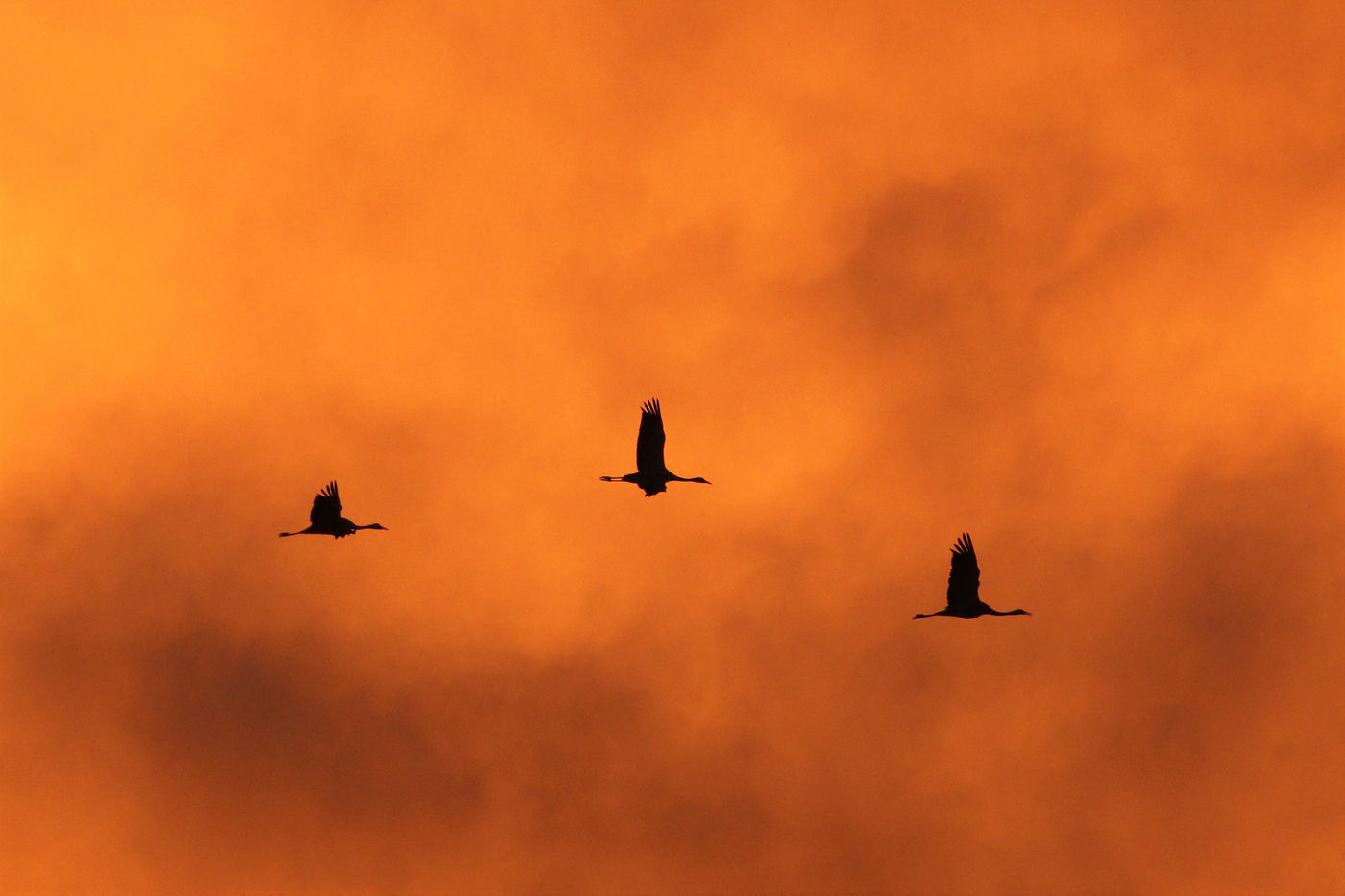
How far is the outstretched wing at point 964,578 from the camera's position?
217 ft

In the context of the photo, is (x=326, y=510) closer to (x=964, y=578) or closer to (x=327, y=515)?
(x=327, y=515)

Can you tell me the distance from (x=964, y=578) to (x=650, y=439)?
50.3 ft

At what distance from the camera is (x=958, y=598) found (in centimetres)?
6744

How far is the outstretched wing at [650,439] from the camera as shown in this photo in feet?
235

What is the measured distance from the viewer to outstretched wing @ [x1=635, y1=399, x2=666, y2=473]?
235ft

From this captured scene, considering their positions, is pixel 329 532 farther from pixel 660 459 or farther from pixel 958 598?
pixel 958 598

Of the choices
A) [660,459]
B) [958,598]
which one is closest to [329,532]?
[660,459]

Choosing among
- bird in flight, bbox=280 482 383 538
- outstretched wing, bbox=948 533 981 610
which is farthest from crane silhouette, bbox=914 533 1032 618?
bird in flight, bbox=280 482 383 538

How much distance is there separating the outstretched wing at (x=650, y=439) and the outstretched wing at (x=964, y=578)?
14134 millimetres

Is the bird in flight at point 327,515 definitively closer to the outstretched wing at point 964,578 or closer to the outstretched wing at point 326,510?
the outstretched wing at point 326,510

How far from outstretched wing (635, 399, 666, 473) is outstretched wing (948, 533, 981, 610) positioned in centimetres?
1413

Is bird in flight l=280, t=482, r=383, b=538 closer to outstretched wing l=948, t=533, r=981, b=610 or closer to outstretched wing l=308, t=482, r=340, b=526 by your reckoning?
outstretched wing l=308, t=482, r=340, b=526

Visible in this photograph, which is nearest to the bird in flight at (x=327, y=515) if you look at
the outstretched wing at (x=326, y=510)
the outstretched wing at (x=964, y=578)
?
the outstretched wing at (x=326, y=510)

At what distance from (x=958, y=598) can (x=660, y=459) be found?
49.4ft
